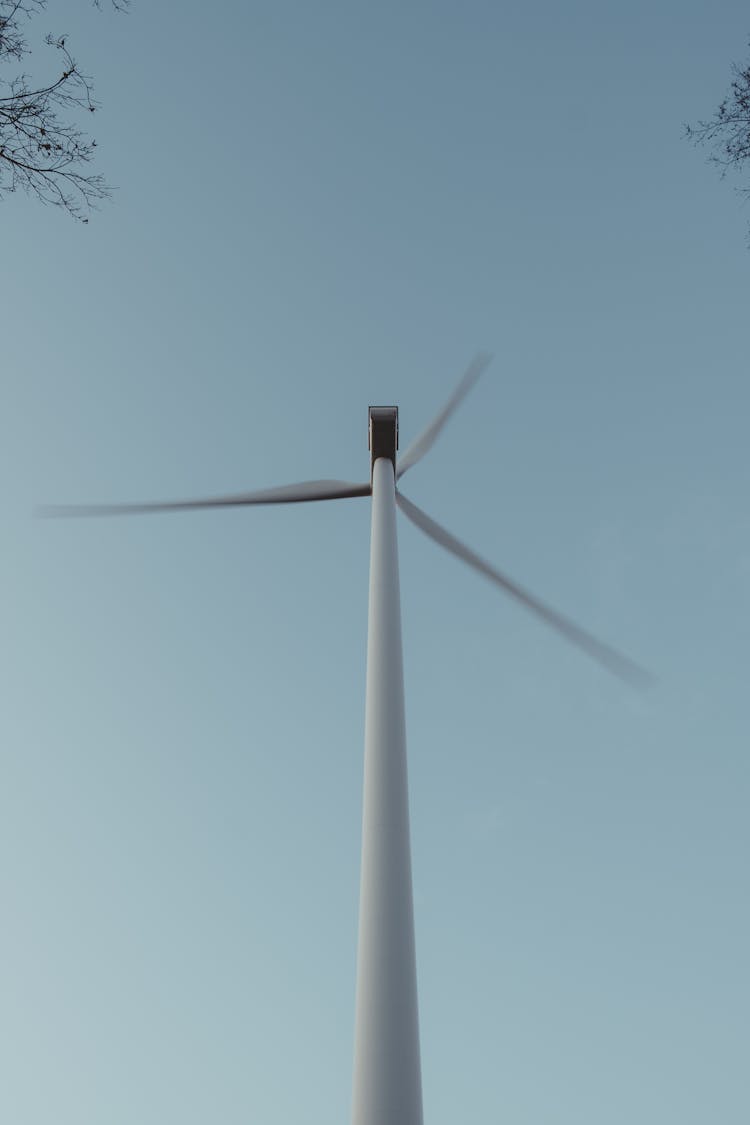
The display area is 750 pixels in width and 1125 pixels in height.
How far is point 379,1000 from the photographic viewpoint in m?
11.1

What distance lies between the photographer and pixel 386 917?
11.8 meters

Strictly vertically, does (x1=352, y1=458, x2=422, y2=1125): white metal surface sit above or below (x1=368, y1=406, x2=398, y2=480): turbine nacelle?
below

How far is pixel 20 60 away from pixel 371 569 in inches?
402

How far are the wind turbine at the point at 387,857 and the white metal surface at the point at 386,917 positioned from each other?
0.01 metres

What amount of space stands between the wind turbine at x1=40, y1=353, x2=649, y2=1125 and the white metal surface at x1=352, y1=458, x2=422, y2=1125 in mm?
11

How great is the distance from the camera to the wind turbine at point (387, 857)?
10.6 meters

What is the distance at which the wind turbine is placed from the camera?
10602 millimetres

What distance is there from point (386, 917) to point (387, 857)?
0.75 meters

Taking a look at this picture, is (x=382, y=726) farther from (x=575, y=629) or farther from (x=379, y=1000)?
(x=575, y=629)

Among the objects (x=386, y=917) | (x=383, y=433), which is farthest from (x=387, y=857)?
(x=383, y=433)

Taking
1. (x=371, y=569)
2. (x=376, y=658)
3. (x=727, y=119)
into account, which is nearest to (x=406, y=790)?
(x=376, y=658)

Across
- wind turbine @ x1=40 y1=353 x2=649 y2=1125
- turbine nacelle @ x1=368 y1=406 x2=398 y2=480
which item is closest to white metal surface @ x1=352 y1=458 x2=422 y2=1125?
wind turbine @ x1=40 y1=353 x2=649 y2=1125

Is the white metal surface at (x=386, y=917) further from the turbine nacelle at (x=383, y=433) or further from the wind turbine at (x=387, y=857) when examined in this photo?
the turbine nacelle at (x=383, y=433)

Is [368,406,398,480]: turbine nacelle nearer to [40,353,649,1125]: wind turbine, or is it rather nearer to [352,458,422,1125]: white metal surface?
[40,353,649,1125]: wind turbine
